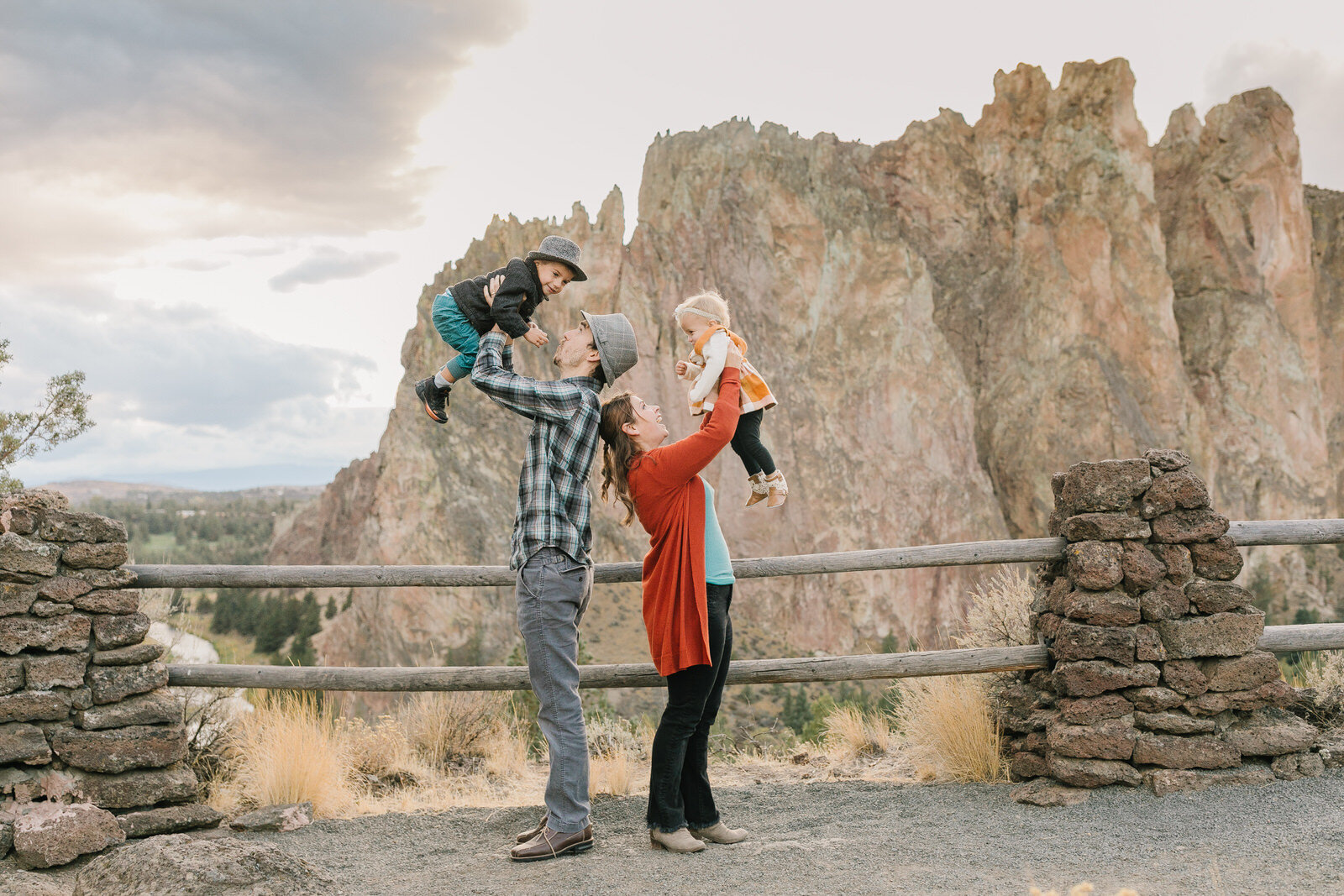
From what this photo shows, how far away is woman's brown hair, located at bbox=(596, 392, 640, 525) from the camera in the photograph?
12.1 ft

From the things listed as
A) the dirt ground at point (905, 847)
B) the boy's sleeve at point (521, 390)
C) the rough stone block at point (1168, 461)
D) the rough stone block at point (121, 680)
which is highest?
the boy's sleeve at point (521, 390)

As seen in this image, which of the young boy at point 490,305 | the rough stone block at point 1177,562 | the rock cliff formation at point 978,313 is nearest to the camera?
the young boy at point 490,305

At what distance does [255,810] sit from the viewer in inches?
175

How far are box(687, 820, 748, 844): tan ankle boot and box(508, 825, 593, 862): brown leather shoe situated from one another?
0.46m

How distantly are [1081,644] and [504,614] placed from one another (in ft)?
92.5

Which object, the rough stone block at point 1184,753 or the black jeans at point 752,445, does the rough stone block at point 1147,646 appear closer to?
the rough stone block at point 1184,753

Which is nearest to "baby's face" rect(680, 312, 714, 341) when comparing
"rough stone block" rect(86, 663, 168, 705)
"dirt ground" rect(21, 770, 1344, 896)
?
"dirt ground" rect(21, 770, 1344, 896)

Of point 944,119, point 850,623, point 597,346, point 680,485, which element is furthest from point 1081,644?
point 944,119

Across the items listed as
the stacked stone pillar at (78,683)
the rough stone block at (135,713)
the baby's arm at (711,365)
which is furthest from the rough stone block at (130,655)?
the baby's arm at (711,365)

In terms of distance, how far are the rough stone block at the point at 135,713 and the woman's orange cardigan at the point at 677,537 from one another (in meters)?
2.39

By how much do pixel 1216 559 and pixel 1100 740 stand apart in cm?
103

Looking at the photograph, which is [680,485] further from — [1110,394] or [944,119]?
[944,119]

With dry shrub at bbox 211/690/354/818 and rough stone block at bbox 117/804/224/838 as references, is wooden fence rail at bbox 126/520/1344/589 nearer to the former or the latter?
dry shrub at bbox 211/690/354/818

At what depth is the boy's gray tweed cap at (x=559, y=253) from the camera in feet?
12.4
